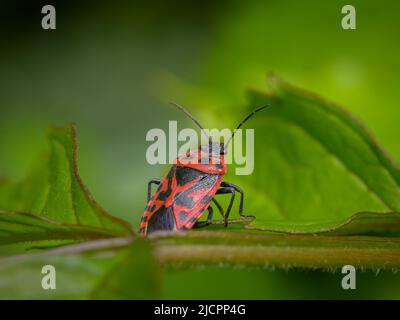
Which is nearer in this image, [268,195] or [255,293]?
[268,195]

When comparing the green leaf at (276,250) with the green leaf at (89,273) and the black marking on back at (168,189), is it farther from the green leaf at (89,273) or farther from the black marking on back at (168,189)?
the black marking on back at (168,189)

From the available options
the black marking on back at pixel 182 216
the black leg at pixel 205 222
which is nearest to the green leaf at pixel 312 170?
the black leg at pixel 205 222

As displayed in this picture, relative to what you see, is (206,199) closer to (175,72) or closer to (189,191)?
(189,191)

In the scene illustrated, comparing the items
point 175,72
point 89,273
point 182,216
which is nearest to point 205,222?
point 182,216

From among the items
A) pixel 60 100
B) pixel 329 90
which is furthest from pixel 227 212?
pixel 60 100

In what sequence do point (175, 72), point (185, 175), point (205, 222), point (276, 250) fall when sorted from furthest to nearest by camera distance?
point (175, 72) → point (185, 175) → point (205, 222) → point (276, 250)

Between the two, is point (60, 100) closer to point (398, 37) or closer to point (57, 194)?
point (398, 37)
